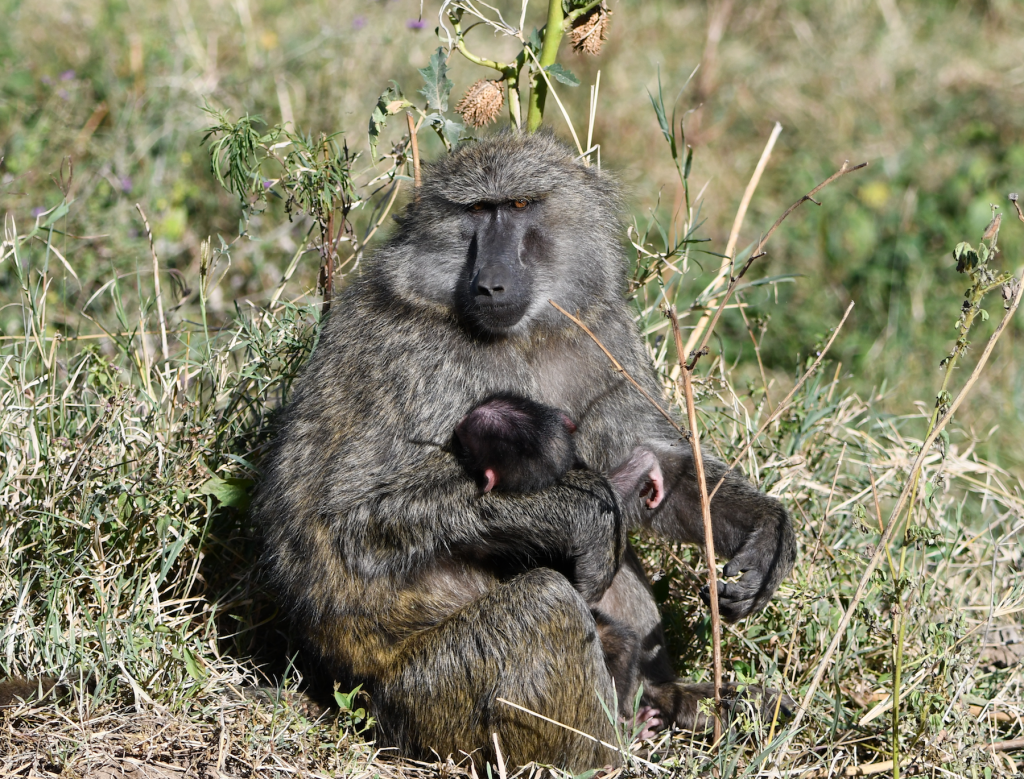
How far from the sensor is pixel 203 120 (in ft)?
17.4

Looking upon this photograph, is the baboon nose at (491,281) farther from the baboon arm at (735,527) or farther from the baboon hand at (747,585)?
the baboon hand at (747,585)

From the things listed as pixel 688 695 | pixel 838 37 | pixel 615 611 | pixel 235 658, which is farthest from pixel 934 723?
pixel 838 37

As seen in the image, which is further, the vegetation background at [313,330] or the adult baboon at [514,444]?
the vegetation background at [313,330]

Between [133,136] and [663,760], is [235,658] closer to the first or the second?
[663,760]

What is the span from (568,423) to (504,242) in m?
0.48

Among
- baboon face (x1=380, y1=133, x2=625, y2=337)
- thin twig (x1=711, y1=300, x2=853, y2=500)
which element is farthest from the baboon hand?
baboon face (x1=380, y1=133, x2=625, y2=337)

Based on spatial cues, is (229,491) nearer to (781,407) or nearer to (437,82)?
(437,82)

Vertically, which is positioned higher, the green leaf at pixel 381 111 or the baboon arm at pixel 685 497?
the green leaf at pixel 381 111

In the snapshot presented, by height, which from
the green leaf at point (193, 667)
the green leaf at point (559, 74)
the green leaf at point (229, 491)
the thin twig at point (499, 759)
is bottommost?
the green leaf at point (193, 667)

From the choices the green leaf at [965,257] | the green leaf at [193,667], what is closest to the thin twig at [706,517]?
the green leaf at [965,257]

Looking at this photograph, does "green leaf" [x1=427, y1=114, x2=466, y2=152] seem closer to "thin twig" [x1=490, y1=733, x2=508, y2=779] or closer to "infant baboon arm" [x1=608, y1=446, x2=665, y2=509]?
"infant baboon arm" [x1=608, y1=446, x2=665, y2=509]

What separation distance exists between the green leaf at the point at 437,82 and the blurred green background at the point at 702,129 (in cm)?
134

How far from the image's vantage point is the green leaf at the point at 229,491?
3.04 metres

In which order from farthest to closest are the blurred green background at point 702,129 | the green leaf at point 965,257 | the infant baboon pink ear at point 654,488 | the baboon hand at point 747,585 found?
the blurred green background at point 702,129, the infant baboon pink ear at point 654,488, the baboon hand at point 747,585, the green leaf at point 965,257
